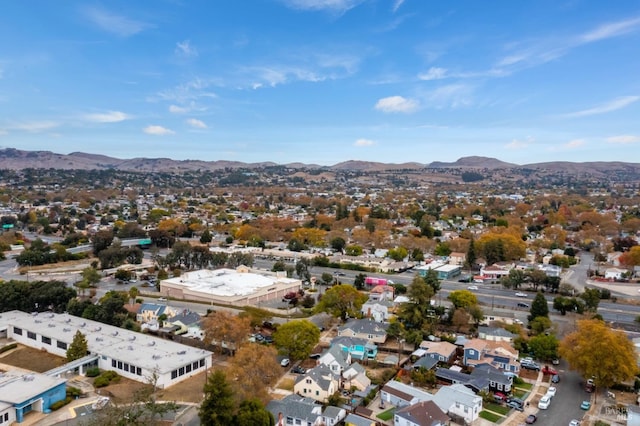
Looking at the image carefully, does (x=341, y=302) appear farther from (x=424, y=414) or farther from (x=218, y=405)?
(x=218, y=405)

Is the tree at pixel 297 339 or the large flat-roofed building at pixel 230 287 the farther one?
the large flat-roofed building at pixel 230 287

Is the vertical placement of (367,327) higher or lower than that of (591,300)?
lower

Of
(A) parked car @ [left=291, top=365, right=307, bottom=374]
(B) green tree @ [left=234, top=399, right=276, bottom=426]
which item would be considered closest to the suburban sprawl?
(B) green tree @ [left=234, top=399, right=276, bottom=426]

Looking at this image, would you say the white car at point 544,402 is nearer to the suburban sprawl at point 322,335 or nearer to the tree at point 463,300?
the suburban sprawl at point 322,335

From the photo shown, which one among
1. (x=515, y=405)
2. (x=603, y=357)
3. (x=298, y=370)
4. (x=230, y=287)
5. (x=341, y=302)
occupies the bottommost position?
(x=298, y=370)

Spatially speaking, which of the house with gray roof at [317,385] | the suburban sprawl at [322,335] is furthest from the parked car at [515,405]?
the house with gray roof at [317,385]

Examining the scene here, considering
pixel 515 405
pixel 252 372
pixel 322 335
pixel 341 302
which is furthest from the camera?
pixel 341 302

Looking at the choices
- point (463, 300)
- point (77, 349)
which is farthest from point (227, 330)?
point (463, 300)
